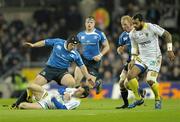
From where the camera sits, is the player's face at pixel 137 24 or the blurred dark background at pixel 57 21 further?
the blurred dark background at pixel 57 21

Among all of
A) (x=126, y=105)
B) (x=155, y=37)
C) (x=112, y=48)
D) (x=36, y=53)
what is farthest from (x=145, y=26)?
(x=36, y=53)

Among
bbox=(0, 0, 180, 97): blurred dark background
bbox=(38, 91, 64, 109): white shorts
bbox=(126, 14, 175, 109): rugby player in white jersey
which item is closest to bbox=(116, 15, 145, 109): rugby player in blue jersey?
bbox=(126, 14, 175, 109): rugby player in white jersey

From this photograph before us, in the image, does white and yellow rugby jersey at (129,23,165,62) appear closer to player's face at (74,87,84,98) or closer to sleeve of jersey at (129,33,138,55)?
sleeve of jersey at (129,33,138,55)

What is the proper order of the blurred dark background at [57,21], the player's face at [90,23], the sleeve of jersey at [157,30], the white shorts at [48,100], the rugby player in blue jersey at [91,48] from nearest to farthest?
the white shorts at [48,100] → the sleeve of jersey at [157,30] → the player's face at [90,23] → the rugby player in blue jersey at [91,48] → the blurred dark background at [57,21]

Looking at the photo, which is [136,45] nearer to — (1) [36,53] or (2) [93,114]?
(2) [93,114]

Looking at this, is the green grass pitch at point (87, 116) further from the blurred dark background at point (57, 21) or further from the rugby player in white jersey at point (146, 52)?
the blurred dark background at point (57, 21)

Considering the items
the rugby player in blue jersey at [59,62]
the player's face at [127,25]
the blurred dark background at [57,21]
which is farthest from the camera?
the blurred dark background at [57,21]

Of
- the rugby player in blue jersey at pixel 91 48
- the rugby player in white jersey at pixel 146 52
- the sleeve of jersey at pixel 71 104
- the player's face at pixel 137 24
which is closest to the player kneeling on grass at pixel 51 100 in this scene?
the sleeve of jersey at pixel 71 104

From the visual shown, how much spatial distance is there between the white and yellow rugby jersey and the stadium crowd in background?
12036 mm

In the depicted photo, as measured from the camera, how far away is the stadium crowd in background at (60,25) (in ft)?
106

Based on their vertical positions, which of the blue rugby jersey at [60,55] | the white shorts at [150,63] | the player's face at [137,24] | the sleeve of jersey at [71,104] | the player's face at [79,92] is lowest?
the sleeve of jersey at [71,104]

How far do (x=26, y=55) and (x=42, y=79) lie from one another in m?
13.5

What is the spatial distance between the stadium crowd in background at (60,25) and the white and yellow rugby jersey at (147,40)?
12.0 meters

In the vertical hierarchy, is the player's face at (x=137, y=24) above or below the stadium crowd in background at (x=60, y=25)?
above
